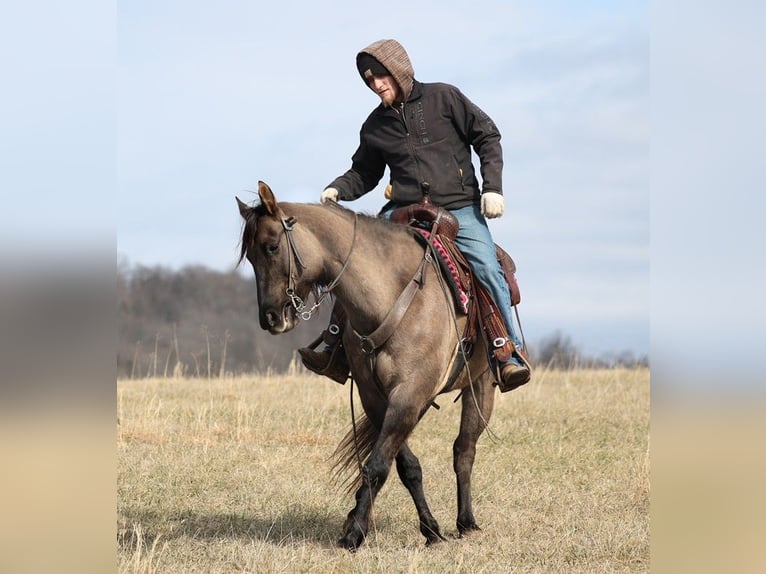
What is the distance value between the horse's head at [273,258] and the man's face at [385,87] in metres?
1.45

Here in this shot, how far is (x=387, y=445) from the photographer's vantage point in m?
6.36

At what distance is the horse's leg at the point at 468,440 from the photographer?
24.4 ft

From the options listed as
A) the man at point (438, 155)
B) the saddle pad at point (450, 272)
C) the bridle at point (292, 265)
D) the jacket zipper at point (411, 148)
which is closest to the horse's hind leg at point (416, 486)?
the man at point (438, 155)

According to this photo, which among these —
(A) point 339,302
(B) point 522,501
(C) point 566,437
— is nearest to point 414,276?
(A) point 339,302

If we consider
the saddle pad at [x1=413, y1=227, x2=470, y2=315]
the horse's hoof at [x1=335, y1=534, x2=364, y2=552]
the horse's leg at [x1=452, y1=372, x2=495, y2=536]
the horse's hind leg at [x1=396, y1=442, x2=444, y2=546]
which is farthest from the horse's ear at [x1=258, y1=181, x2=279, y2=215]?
the horse's leg at [x1=452, y1=372, x2=495, y2=536]

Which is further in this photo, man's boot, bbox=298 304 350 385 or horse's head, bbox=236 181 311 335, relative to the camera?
man's boot, bbox=298 304 350 385

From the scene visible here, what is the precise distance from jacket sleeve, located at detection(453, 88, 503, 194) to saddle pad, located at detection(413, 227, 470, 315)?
23.4 inches

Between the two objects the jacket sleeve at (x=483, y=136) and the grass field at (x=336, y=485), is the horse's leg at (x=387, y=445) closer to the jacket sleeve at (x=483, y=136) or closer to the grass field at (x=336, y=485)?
the grass field at (x=336, y=485)

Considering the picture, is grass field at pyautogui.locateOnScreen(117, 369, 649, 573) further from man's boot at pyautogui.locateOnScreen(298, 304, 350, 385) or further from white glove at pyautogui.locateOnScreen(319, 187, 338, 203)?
white glove at pyautogui.locateOnScreen(319, 187, 338, 203)

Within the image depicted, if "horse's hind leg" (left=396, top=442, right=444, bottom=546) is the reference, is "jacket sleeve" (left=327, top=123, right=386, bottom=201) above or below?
above

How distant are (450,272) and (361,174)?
118 centimetres

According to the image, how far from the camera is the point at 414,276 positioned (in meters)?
6.62

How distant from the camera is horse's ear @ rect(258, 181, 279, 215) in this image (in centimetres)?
592
